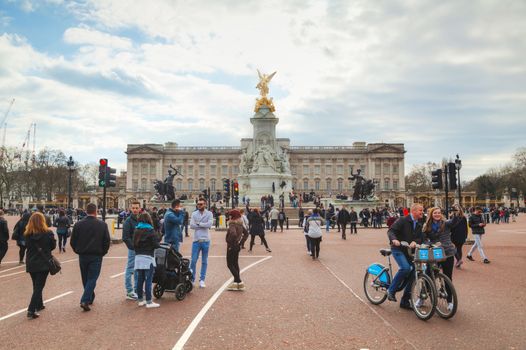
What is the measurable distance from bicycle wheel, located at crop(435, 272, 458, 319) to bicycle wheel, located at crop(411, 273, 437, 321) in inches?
7.1

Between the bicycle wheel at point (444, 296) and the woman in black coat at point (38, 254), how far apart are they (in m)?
6.79

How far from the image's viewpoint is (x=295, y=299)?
29.2ft

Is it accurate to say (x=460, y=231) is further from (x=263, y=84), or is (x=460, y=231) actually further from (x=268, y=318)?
(x=263, y=84)

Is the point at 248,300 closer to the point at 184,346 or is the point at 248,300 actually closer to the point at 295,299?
the point at 295,299

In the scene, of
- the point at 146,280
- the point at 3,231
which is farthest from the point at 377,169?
the point at 146,280

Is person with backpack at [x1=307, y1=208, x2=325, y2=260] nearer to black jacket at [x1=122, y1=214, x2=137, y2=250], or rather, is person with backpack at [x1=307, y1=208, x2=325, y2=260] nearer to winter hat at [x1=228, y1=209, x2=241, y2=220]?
winter hat at [x1=228, y1=209, x2=241, y2=220]

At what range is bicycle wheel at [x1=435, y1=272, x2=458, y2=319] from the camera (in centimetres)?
720

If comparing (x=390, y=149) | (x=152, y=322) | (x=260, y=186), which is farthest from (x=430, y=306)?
(x=390, y=149)

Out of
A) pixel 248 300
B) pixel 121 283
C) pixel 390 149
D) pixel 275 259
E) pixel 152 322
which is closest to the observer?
pixel 152 322

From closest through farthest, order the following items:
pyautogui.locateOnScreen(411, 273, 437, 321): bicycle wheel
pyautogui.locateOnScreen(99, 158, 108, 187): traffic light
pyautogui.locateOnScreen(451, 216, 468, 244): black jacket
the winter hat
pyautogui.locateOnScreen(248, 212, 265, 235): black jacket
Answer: pyautogui.locateOnScreen(411, 273, 437, 321): bicycle wheel
the winter hat
pyautogui.locateOnScreen(451, 216, 468, 244): black jacket
pyautogui.locateOnScreen(248, 212, 265, 235): black jacket
pyautogui.locateOnScreen(99, 158, 108, 187): traffic light

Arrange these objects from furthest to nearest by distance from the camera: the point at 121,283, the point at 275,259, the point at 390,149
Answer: the point at 390,149 < the point at 275,259 < the point at 121,283

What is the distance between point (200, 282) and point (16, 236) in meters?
6.75

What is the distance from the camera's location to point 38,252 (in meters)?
7.88

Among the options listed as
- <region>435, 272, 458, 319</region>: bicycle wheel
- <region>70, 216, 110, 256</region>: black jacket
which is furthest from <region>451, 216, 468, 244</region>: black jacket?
<region>70, 216, 110, 256</region>: black jacket
